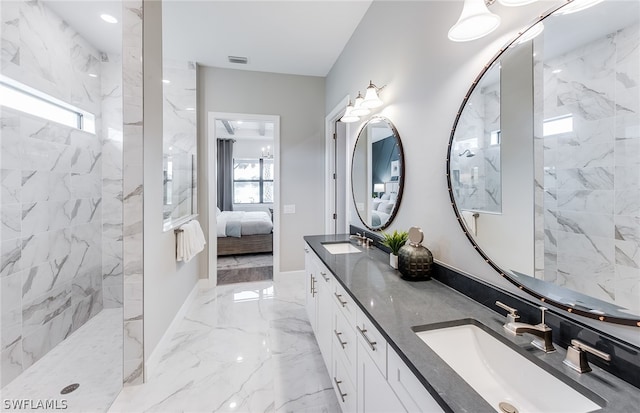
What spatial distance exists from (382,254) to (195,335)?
6.21 ft

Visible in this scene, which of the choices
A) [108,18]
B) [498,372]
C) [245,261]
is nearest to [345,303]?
[498,372]

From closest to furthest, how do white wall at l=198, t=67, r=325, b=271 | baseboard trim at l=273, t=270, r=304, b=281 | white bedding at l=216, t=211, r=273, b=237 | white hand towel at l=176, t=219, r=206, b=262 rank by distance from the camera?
1. white hand towel at l=176, t=219, r=206, b=262
2. white wall at l=198, t=67, r=325, b=271
3. baseboard trim at l=273, t=270, r=304, b=281
4. white bedding at l=216, t=211, r=273, b=237

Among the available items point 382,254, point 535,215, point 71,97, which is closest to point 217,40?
point 71,97

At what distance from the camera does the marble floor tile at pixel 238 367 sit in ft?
5.46

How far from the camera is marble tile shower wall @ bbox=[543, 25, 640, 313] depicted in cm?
71

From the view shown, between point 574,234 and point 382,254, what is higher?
point 574,234

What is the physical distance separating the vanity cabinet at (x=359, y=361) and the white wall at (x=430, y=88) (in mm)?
593

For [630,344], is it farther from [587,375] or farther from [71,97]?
[71,97]

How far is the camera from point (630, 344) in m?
0.69

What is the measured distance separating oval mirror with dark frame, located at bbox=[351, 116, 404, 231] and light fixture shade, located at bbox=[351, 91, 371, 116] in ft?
0.31

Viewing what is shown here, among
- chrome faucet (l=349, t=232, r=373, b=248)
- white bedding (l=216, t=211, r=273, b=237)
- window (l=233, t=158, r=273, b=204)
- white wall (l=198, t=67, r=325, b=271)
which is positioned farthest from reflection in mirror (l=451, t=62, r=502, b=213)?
window (l=233, t=158, r=273, b=204)

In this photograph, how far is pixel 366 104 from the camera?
220 centimetres

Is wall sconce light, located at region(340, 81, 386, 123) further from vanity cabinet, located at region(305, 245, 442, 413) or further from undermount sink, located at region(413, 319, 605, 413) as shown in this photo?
undermount sink, located at region(413, 319, 605, 413)

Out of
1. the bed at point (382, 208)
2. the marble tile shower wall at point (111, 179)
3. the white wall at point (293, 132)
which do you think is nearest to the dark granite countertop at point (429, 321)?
the bed at point (382, 208)
